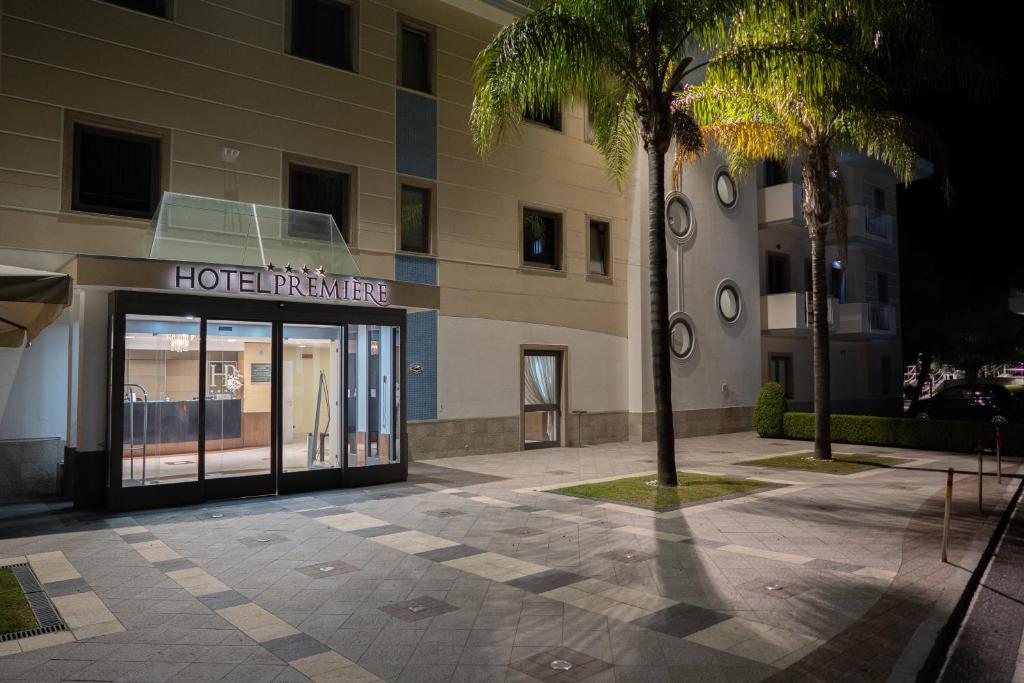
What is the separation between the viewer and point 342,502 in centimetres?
1088

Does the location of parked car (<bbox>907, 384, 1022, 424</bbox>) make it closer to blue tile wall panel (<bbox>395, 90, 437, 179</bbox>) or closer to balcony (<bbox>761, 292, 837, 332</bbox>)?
balcony (<bbox>761, 292, 837, 332</bbox>)

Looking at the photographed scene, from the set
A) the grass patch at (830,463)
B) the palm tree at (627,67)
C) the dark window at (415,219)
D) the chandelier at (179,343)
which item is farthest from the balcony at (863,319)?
the chandelier at (179,343)

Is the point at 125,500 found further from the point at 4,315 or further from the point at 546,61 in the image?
the point at 546,61

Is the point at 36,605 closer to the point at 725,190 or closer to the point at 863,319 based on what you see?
the point at 725,190

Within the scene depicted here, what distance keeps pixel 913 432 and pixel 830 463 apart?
4.90 m

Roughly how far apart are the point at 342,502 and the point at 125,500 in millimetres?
2970

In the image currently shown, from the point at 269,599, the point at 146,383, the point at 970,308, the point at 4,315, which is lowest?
the point at 269,599

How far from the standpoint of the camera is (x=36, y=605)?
6094 mm

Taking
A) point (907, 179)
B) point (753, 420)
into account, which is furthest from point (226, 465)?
point (753, 420)

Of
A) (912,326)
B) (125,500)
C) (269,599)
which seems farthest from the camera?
(912,326)

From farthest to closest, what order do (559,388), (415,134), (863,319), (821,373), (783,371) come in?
(783,371) < (863,319) < (559,388) < (415,134) < (821,373)

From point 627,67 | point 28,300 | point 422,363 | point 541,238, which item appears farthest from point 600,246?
point 28,300

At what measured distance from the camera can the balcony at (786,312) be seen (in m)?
23.7

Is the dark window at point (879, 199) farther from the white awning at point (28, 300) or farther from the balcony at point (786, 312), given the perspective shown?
the white awning at point (28, 300)
